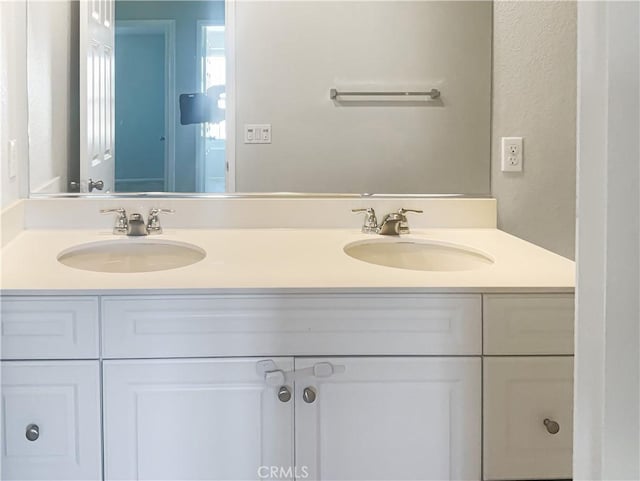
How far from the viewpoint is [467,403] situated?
1.47 metres

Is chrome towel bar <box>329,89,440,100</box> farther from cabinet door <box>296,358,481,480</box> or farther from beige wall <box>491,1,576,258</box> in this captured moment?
cabinet door <box>296,358,481,480</box>

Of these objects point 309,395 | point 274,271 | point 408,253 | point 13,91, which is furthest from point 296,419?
point 13,91

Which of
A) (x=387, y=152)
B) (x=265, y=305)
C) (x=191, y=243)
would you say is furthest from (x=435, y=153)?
(x=265, y=305)

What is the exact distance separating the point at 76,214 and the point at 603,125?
5.96 feet

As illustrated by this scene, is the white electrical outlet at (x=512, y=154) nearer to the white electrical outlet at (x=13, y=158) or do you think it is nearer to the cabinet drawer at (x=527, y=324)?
the cabinet drawer at (x=527, y=324)

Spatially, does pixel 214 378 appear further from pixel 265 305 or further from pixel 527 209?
pixel 527 209

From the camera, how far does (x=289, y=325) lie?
1438 mm

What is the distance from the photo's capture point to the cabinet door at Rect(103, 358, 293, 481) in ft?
4.69

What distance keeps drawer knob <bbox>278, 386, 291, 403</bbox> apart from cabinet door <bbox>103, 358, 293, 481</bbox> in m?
0.01

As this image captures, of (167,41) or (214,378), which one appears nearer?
(214,378)

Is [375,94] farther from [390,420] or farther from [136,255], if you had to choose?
[390,420]

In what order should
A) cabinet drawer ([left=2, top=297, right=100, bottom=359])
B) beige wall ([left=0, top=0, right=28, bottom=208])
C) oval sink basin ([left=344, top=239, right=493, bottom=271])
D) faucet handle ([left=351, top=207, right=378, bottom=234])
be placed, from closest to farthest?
cabinet drawer ([left=2, top=297, right=100, bottom=359]) < beige wall ([left=0, top=0, right=28, bottom=208]) < oval sink basin ([left=344, top=239, right=493, bottom=271]) < faucet handle ([left=351, top=207, right=378, bottom=234])

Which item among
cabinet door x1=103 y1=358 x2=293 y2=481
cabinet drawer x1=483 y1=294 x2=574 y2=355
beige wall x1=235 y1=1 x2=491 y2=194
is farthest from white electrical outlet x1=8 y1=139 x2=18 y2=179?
cabinet drawer x1=483 y1=294 x2=574 y2=355

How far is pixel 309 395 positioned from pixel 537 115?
1.06 meters
